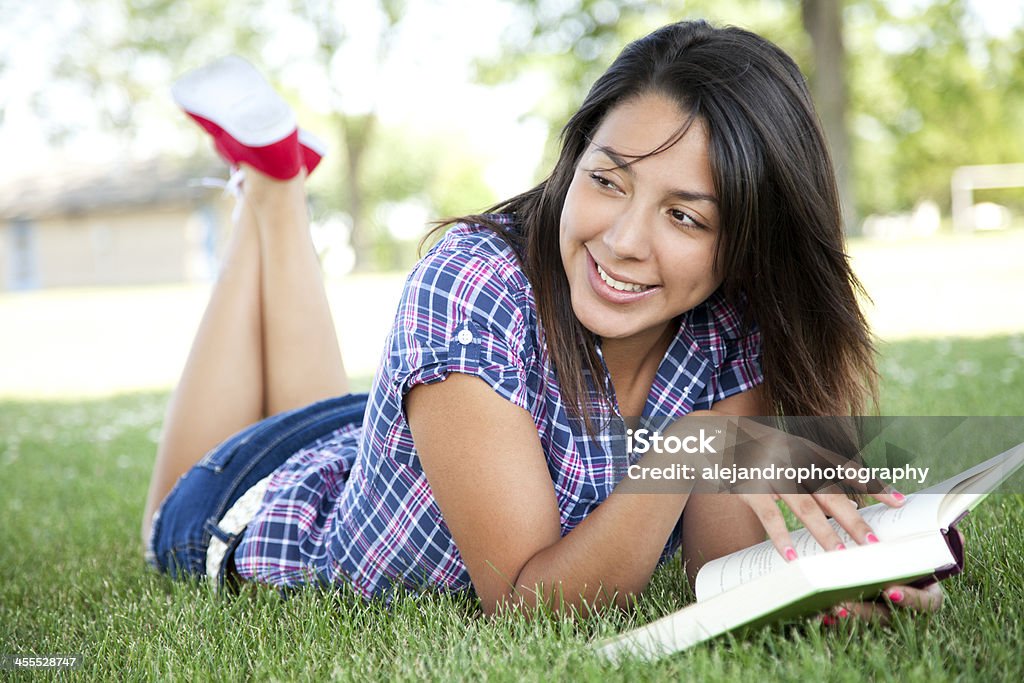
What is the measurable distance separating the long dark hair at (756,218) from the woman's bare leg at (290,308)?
40.1 inches

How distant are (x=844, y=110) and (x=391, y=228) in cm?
2801

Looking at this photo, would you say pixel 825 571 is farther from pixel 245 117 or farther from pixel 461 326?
pixel 245 117

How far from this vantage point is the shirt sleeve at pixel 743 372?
2334 mm

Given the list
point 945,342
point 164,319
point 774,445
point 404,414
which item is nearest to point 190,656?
point 404,414

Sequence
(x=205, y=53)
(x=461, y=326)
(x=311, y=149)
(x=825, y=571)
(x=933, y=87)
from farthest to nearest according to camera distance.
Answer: (x=205, y=53)
(x=933, y=87)
(x=311, y=149)
(x=461, y=326)
(x=825, y=571)

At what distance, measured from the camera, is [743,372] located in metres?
2.34

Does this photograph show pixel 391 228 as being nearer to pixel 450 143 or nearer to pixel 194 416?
pixel 450 143

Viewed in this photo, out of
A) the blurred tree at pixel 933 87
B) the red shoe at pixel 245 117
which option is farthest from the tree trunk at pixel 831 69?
the red shoe at pixel 245 117

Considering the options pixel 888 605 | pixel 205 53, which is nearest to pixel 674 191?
pixel 888 605

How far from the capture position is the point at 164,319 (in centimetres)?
1424

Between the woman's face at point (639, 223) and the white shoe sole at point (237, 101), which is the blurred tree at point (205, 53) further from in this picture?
the woman's face at point (639, 223)

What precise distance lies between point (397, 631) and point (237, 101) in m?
2.13

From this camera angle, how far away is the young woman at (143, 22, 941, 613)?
1.82 m

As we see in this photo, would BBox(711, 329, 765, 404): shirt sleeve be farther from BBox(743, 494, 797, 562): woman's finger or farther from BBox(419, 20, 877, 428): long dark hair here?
BBox(743, 494, 797, 562): woman's finger
